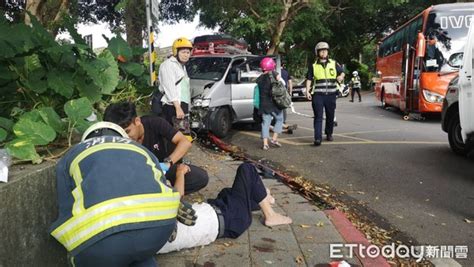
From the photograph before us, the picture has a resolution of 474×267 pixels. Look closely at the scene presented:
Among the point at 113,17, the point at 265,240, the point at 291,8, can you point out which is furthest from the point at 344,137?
the point at 291,8

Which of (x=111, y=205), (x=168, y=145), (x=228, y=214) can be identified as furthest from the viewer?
(x=168, y=145)

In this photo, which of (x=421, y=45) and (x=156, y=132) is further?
(x=421, y=45)

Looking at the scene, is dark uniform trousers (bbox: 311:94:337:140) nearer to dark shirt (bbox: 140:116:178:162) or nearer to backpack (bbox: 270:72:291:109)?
backpack (bbox: 270:72:291:109)

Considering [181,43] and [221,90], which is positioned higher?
[181,43]

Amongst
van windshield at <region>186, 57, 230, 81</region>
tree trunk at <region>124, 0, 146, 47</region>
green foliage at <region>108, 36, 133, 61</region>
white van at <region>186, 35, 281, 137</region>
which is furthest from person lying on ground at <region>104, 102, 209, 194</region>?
tree trunk at <region>124, 0, 146, 47</region>

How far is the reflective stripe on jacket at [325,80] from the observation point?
7.93 m

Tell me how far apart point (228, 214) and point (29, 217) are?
1.47 metres

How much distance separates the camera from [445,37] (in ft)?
36.7

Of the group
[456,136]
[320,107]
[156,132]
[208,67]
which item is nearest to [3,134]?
[156,132]

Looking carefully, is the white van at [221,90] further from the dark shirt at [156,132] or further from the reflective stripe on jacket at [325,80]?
the dark shirt at [156,132]

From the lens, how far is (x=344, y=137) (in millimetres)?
9078

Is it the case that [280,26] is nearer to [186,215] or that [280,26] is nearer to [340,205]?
[340,205]

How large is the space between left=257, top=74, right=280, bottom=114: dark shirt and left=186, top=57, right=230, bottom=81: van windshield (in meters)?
1.52

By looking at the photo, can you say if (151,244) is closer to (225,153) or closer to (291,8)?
(225,153)
